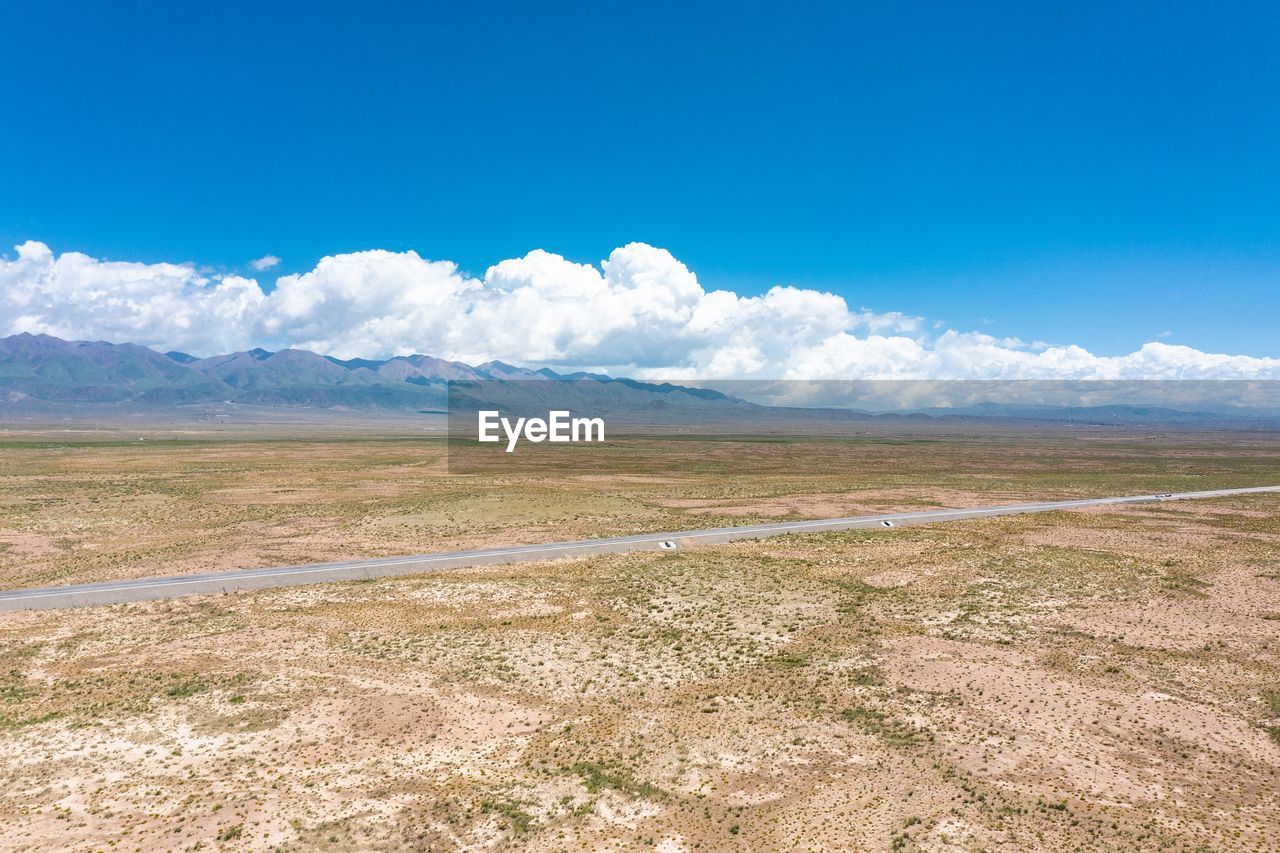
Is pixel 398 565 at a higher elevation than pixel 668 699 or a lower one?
lower

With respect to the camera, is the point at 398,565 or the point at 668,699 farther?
the point at 398,565

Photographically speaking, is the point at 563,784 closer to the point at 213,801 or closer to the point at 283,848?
the point at 283,848

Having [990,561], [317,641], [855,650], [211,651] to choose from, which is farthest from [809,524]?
[211,651]

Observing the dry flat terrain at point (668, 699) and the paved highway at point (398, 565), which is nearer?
the dry flat terrain at point (668, 699)

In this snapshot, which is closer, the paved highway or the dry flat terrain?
the dry flat terrain
